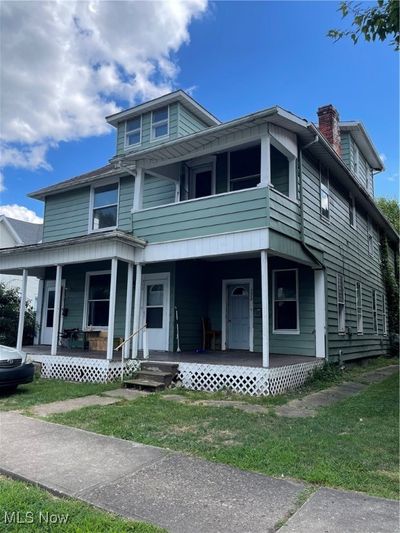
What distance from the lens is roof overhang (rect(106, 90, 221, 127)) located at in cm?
1345

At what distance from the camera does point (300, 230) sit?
32.9 feet

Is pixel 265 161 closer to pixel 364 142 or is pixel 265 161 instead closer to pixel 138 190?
pixel 138 190

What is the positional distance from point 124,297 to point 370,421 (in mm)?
8316

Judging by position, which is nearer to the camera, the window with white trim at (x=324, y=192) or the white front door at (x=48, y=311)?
the window with white trim at (x=324, y=192)

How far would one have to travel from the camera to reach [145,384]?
8703 millimetres

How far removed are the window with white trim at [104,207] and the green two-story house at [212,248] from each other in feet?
0.14

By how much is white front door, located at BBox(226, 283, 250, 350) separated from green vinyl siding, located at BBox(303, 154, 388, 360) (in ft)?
7.62

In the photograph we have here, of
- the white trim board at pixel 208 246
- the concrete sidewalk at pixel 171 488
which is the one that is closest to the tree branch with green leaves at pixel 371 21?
the white trim board at pixel 208 246

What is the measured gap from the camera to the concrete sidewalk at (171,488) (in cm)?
298

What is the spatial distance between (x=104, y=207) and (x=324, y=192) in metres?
7.17

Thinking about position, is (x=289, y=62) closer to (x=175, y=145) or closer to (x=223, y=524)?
(x=175, y=145)

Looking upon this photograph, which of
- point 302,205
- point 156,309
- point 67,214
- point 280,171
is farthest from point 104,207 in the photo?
point 302,205

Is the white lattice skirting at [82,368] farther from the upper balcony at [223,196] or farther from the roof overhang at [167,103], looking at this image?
the roof overhang at [167,103]

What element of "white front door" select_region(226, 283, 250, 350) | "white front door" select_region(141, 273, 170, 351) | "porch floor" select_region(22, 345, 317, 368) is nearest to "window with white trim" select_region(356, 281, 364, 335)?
"white front door" select_region(226, 283, 250, 350)
